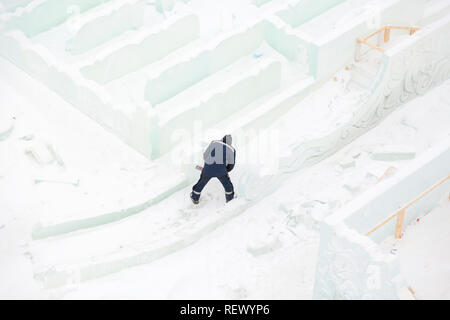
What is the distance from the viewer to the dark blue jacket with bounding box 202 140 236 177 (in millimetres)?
12039

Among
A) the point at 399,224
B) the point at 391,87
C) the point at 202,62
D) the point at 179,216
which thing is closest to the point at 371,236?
the point at 399,224

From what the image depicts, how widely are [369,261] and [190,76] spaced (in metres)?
6.48

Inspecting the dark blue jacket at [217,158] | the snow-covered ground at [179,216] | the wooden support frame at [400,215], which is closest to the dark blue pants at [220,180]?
the dark blue jacket at [217,158]

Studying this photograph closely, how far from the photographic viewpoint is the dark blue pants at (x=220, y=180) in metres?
12.2

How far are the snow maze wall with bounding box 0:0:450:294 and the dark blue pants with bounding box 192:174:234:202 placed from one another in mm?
184

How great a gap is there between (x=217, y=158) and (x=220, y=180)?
0.39 m

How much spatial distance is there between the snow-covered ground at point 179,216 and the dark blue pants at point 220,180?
0.92ft

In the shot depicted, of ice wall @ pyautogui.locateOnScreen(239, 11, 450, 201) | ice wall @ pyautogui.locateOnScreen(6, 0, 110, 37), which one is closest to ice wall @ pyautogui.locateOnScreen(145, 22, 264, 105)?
ice wall @ pyautogui.locateOnScreen(239, 11, 450, 201)

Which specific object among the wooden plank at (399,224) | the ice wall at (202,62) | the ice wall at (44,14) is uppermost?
the ice wall at (44,14)

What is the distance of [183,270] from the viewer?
11.1 m

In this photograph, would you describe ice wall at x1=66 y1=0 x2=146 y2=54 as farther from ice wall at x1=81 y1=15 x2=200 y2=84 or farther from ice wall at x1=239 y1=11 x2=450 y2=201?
ice wall at x1=239 y1=11 x2=450 y2=201

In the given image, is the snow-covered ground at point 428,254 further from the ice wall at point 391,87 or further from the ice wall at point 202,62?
the ice wall at point 202,62

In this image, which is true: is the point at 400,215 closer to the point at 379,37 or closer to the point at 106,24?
the point at 379,37

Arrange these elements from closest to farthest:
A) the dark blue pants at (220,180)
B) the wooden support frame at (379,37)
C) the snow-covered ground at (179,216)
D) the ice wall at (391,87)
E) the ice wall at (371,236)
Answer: the ice wall at (371,236), the snow-covered ground at (179,216), the dark blue pants at (220,180), the ice wall at (391,87), the wooden support frame at (379,37)
